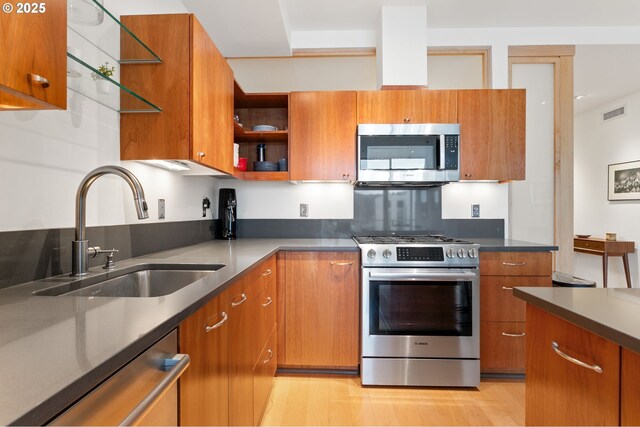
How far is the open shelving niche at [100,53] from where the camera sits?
4.10 feet

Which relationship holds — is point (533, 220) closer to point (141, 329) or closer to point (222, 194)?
point (222, 194)

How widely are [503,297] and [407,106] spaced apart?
1560 mm

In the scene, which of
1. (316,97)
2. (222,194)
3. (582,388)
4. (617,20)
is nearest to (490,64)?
(617,20)

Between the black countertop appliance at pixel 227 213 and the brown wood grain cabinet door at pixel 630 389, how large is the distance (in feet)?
8.24

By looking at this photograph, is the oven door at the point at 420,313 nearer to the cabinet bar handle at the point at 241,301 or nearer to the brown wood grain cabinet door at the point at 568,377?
the cabinet bar handle at the point at 241,301

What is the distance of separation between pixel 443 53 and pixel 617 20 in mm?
1435

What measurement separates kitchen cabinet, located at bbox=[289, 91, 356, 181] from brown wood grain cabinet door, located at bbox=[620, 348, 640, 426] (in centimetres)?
203

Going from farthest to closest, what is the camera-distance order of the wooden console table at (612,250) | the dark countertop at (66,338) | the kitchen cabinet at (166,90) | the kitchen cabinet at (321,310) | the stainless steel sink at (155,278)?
the wooden console table at (612,250) → the kitchen cabinet at (321,310) → the kitchen cabinet at (166,90) → the stainless steel sink at (155,278) → the dark countertop at (66,338)

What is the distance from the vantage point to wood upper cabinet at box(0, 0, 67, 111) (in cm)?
70

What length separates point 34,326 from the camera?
2.27ft

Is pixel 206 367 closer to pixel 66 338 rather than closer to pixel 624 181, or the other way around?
pixel 66 338

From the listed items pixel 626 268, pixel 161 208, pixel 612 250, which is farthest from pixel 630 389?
pixel 626 268

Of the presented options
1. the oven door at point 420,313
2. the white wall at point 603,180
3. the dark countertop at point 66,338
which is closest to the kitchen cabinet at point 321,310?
the oven door at point 420,313

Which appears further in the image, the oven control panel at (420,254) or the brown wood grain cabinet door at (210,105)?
the oven control panel at (420,254)
